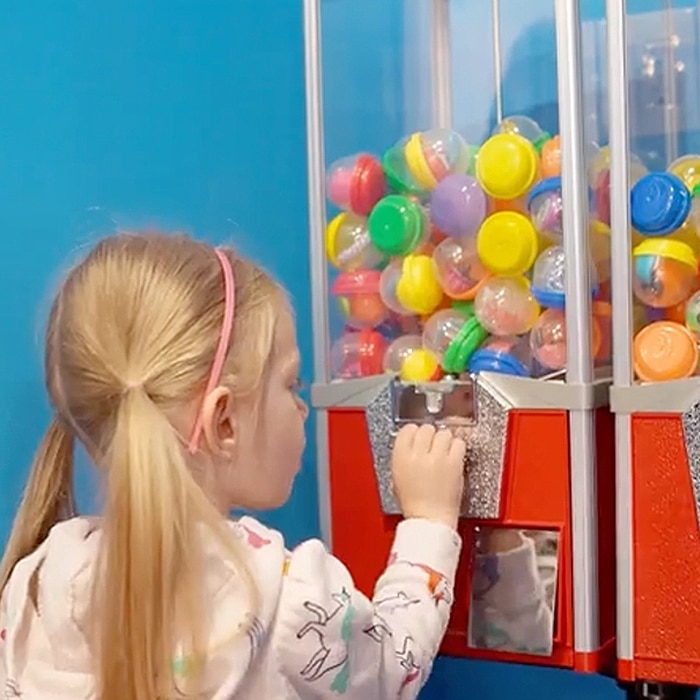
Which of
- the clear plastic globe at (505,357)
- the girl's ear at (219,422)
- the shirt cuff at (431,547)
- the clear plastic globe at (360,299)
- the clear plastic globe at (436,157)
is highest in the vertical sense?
the clear plastic globe at (436,157)

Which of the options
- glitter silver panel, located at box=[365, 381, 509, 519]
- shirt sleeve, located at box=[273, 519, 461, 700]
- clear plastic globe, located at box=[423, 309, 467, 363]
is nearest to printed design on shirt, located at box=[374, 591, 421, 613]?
shirt sleeve, located at box=[273, 519, 461, 700]

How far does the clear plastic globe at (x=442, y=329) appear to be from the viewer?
104cm

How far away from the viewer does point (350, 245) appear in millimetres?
1104

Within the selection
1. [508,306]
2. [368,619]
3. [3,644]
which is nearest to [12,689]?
[3,644]

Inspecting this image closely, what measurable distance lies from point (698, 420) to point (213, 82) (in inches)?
25.2

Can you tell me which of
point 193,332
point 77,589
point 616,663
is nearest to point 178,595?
point 77,589

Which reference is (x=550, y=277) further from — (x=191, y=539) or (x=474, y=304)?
(x=191, y=539)

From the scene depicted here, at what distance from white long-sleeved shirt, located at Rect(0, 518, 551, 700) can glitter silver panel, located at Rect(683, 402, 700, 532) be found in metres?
0.21

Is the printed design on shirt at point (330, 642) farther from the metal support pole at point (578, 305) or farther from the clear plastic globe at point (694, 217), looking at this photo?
the clear plastic globe at point (694, 217)

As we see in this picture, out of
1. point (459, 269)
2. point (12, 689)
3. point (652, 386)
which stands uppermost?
point (459, 269)

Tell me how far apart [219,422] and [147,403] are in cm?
6

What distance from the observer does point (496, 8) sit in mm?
1099

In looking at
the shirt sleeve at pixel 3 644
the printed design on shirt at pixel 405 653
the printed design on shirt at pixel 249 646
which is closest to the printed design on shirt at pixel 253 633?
the printed design on shirt at pixel 249 646

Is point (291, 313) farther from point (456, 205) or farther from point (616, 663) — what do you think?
point (616, 663)
